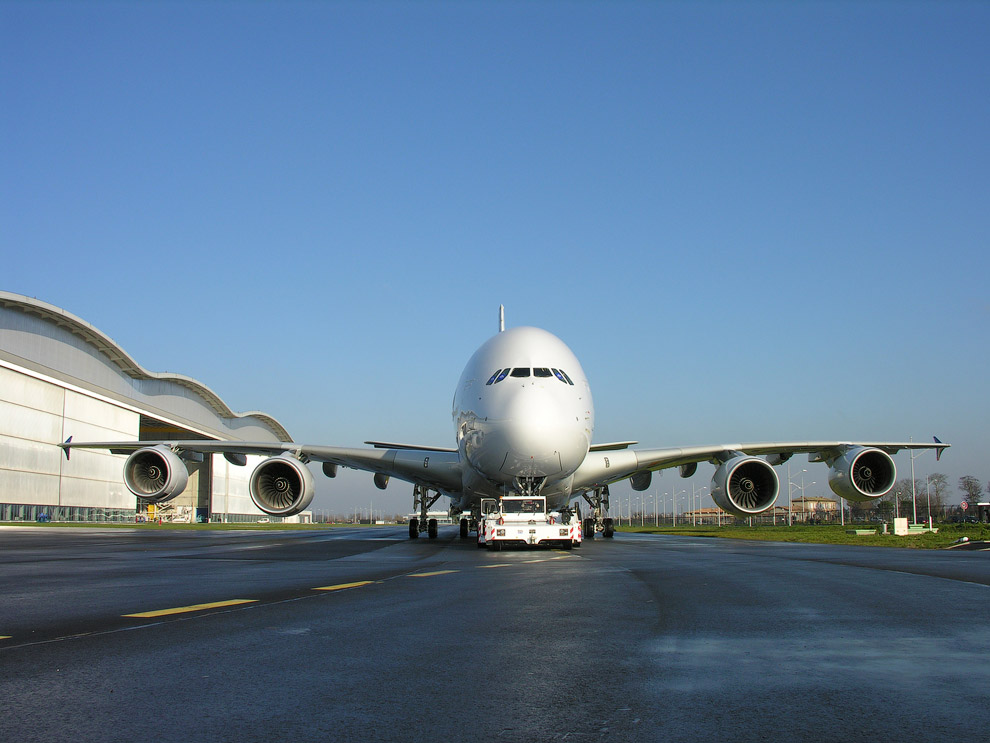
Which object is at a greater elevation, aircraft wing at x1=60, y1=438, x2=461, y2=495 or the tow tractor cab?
aircraft wing at x1=60, y1=438, x2=461, y2=495

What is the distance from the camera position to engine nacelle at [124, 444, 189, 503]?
81.7 ft

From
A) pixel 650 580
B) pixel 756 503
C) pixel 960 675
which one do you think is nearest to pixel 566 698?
pixel 960 675

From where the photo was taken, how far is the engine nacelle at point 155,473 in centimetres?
2489

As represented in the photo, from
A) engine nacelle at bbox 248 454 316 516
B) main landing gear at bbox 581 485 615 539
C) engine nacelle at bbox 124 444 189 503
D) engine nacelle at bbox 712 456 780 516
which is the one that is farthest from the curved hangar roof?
engine nacelle at bbox 712 456 780 516

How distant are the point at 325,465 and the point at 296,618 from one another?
21388 mm

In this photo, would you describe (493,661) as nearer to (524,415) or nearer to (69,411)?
(524,415)

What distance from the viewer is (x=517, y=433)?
59.6ft

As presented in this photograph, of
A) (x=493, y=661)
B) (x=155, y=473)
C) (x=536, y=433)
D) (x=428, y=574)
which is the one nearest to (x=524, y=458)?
(x=536, y=433)

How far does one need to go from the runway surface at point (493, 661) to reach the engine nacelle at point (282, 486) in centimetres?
1380

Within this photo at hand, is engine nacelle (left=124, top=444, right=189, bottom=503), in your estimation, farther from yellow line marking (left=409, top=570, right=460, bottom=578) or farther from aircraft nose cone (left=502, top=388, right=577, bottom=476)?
yellow line marking (left=409, top=570, right=460, bottom=578)

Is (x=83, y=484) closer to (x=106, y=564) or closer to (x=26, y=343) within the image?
(x=26, y=343)

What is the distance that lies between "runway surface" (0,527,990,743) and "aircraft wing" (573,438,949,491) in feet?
46.3

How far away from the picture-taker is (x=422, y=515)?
2650cm

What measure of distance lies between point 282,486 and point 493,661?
20.3m
